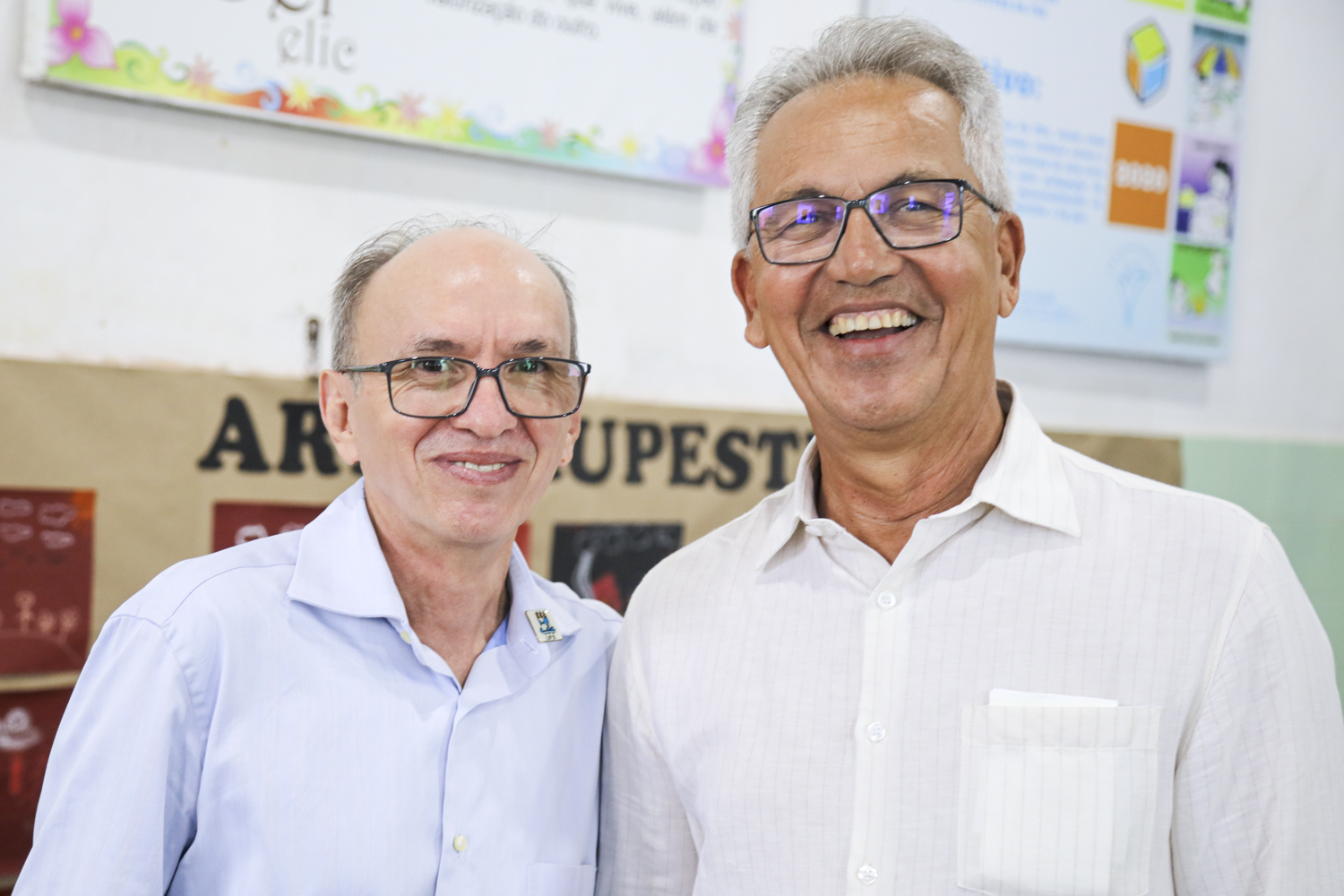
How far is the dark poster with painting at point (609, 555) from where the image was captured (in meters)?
2.10

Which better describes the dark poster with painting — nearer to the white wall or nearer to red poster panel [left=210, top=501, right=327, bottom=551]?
the white wall

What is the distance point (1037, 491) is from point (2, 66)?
1.69 m

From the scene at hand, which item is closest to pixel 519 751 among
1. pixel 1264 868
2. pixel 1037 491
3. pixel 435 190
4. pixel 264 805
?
pixel 264 805

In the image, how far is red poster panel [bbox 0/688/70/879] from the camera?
5.50ft

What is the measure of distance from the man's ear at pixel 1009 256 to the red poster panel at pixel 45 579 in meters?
1.47

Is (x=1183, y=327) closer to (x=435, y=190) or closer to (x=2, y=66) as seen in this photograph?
(x=435, y=190)

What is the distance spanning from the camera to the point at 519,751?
4.16 ft

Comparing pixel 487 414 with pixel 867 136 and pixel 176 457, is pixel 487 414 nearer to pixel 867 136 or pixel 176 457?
pixel 867 136

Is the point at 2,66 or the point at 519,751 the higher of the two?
the point at 2,66

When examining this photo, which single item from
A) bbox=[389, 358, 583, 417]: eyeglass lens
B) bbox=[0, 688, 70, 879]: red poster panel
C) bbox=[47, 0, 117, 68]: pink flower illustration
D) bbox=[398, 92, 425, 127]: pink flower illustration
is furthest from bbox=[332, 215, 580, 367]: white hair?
bbox=[0, 688, 70, 879]: red poster panel

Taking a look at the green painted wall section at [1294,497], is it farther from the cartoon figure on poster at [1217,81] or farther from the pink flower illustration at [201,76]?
the pink flower illustration at [201,76]

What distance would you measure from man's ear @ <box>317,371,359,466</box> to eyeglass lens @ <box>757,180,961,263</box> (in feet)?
1.99

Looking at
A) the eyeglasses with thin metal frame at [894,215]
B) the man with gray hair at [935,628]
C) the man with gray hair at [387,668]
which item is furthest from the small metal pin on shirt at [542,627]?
the eyeglasses with thin metal frame at [894,215]

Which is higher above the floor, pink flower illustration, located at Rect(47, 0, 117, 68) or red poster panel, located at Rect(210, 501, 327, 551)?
pink flower illustration, located at Rect(47, 0, 117, 68)
